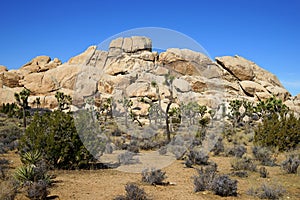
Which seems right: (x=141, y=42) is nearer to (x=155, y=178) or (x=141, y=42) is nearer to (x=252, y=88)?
(x=155, y=178)

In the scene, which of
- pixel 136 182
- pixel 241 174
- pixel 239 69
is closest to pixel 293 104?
pixel 239 69

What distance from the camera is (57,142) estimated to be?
1218 cm

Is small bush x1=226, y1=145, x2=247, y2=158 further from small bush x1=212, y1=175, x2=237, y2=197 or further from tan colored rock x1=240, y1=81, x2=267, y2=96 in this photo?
tan colored rock x1=240, y1=81, x2=267, y2=96

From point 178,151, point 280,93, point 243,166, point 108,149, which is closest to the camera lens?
point 243,166

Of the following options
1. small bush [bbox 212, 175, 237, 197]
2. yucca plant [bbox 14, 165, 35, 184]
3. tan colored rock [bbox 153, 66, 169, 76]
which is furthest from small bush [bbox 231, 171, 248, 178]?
yucca plant [bbox 14, 165, 35, 184]

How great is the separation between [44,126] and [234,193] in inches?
308

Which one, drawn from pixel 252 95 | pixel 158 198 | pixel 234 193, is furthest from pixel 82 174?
pixel 252 95

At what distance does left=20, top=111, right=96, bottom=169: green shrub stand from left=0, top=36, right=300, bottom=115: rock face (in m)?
1.12

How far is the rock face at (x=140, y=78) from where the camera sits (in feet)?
39.1

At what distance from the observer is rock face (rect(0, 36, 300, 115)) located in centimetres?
1193

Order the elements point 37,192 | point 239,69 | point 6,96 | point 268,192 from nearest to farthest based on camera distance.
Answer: point 37,192, point 268,192, point 6,96, point 239,69

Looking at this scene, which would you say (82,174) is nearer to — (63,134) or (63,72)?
(63,134)

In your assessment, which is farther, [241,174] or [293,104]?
[293,104]

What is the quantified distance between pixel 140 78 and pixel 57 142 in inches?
239
